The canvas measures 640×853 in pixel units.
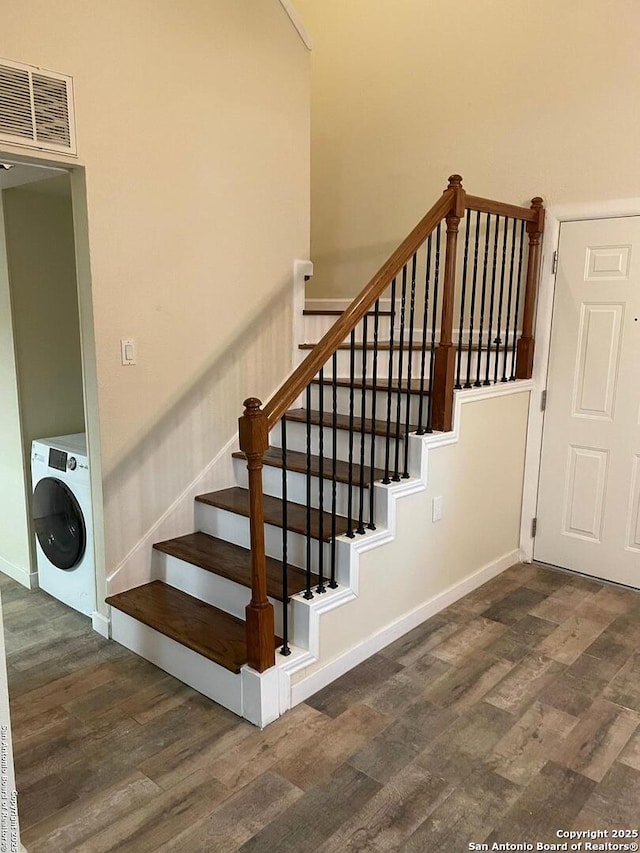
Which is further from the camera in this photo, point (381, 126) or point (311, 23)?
point (311, 23)

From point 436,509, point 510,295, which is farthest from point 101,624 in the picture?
point 510,295

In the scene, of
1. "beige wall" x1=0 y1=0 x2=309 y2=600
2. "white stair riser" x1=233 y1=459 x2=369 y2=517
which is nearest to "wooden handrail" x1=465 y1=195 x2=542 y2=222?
"beige wall" x1=0 y1=0 x2=309 y2=600

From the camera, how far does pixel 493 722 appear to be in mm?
2385

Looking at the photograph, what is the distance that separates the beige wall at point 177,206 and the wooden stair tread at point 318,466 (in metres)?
0.32

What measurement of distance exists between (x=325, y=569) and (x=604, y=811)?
4.25 ft

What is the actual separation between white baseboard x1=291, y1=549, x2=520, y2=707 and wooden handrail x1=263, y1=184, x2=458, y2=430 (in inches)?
42.3

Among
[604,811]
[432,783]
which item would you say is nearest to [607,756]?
[604,811]

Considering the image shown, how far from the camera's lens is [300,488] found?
3150 millimetres

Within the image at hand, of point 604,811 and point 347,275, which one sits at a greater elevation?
point 347,275

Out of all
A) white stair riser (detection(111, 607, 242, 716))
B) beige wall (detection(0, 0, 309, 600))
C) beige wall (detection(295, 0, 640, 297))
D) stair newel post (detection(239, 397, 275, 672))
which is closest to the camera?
stair newel post (detection(239, 397, 275, 672))

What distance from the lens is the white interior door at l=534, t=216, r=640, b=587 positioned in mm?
3340

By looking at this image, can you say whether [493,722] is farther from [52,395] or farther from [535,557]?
[52,395]

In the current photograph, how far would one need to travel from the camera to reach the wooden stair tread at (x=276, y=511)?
279 cm

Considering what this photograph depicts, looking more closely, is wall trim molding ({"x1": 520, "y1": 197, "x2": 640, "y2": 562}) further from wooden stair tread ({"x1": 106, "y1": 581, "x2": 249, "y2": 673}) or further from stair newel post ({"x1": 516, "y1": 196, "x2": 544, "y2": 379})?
wooden stair tread ({"x1": 106, "y1": 581, "x2": 249, "y2": 673})
